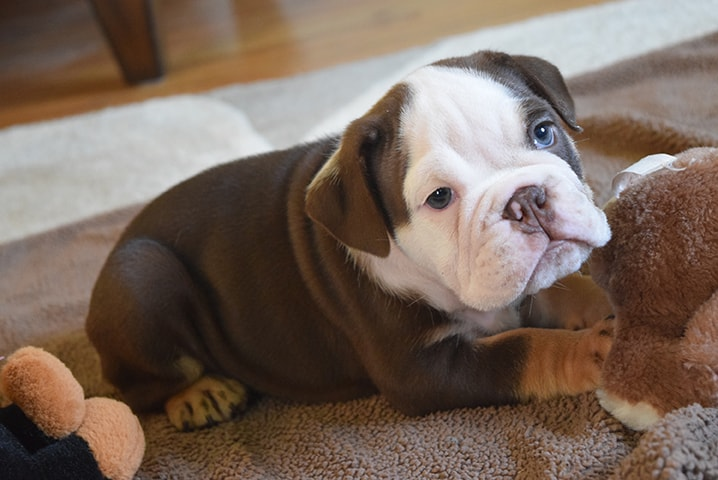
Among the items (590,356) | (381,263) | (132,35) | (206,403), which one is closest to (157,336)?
(206,403)

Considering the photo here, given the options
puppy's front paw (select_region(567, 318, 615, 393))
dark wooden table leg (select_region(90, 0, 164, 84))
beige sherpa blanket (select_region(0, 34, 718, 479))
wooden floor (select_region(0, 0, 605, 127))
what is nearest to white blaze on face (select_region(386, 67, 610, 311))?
puppy's front paw (select_region(567, 318, 615, 393))

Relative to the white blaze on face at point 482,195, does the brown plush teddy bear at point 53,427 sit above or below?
below

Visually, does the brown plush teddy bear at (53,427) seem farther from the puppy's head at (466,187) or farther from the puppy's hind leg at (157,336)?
the puppy's head at (466,187)

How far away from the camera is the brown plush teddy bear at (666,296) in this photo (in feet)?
5.31

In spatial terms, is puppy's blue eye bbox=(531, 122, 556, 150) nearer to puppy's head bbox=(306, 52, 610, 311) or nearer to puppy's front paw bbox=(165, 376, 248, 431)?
puppy's head bbox=(306, 52, 610, 311)

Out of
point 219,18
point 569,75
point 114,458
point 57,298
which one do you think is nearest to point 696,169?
point 114,458

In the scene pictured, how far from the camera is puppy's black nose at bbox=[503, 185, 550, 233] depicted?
1670 mm

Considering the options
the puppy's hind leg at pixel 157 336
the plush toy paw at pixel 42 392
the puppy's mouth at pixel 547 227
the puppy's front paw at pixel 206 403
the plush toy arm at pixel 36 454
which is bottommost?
the puppy's front paw at pixel 206 403

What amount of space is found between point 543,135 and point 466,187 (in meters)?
0.24

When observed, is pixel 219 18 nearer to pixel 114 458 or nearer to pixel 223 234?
pixel 223 234

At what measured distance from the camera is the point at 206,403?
2375 mm

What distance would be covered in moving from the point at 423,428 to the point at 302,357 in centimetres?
44

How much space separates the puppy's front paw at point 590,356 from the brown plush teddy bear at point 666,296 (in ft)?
0.21

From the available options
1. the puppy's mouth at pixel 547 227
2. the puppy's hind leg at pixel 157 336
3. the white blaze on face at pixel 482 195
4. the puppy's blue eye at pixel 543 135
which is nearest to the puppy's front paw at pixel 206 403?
the puppy's hind leg at pixel 157 336
